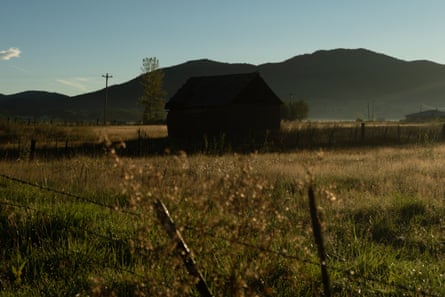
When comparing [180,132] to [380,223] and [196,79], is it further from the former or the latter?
[380,223]

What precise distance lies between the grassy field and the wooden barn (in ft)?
92.7

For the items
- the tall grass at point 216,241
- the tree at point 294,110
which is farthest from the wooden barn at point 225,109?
the tree at point 294,110

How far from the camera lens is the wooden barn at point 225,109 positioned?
38812mm

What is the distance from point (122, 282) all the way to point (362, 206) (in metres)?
5.22

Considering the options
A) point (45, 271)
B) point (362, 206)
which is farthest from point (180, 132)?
point (45, 271)

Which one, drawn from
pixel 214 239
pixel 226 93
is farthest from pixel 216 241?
pixel 226 93

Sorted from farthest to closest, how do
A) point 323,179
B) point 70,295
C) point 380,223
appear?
1. point 323,179
2. point 380,223
3. point 70,295

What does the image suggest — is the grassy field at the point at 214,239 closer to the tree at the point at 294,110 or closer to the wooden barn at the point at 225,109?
the wooden barn at the point at 225,109

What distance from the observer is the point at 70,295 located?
16.0 ft

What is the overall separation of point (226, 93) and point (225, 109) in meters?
1.51

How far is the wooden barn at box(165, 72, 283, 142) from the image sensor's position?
127ft

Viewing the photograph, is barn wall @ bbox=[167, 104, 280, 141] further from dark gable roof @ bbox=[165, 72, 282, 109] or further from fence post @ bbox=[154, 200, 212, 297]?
fence post @ bbox=[154, 200, 212, 297]

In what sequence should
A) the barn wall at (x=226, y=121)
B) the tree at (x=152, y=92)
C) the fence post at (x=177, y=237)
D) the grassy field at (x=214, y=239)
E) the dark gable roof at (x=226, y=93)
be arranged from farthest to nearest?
1. the tree at (x=152, y=92)
2. the dark gable roof at (x=226, y=93)
3. the barn wall at (x=226, y=121)
4. the grassy field at (x=214, y=239)
5. the fence post at (x=177, y=237)

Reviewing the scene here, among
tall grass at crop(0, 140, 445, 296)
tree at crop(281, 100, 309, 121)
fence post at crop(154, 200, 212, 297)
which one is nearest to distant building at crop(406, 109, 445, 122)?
tree at crop(281, 100, 309, 121)
